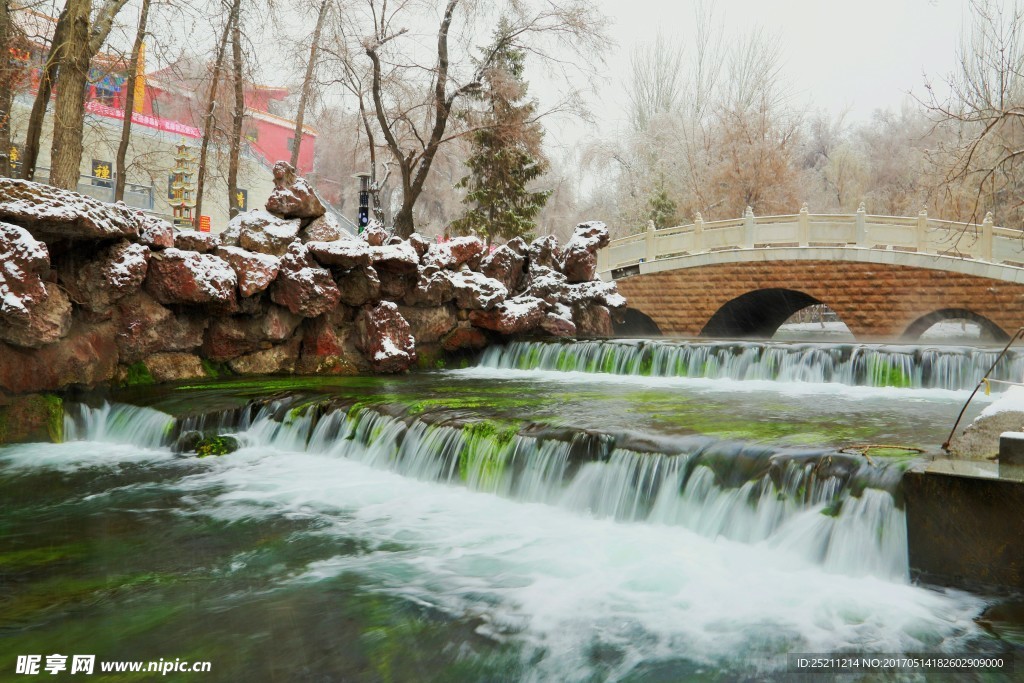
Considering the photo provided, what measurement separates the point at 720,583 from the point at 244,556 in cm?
318

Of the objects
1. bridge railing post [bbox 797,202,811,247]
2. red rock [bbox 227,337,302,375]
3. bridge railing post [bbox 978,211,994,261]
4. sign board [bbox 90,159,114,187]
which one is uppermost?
sign board [bbox 90,159,114,187]

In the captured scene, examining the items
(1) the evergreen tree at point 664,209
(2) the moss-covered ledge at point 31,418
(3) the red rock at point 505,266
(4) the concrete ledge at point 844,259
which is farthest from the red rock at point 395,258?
(1) the evergreen tree at point 664,209

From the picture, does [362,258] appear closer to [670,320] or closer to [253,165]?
[670,320]

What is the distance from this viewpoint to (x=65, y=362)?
8883 mm

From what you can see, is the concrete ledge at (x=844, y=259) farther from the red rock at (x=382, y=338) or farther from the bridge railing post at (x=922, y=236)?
the red rock at (x=382, y=338)

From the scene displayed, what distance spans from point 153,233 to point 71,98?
9.86 feet

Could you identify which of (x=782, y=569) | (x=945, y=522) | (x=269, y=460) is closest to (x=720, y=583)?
(x=782, y=569)

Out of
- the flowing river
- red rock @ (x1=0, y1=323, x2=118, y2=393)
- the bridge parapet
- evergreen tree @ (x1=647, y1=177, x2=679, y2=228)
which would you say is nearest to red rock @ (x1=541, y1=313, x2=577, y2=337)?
the flowing river

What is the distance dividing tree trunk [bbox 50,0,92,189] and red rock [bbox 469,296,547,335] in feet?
23.1

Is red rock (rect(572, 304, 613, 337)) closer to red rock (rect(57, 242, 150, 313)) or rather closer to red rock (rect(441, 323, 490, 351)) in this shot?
red rock (rect(441, 323, 490, 351))

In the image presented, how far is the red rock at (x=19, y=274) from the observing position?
7.86 meters

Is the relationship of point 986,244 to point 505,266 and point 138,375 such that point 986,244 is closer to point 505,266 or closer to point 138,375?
point 505,266

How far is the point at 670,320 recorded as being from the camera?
23016 millimetres

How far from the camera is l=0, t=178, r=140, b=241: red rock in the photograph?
8.20 meters
